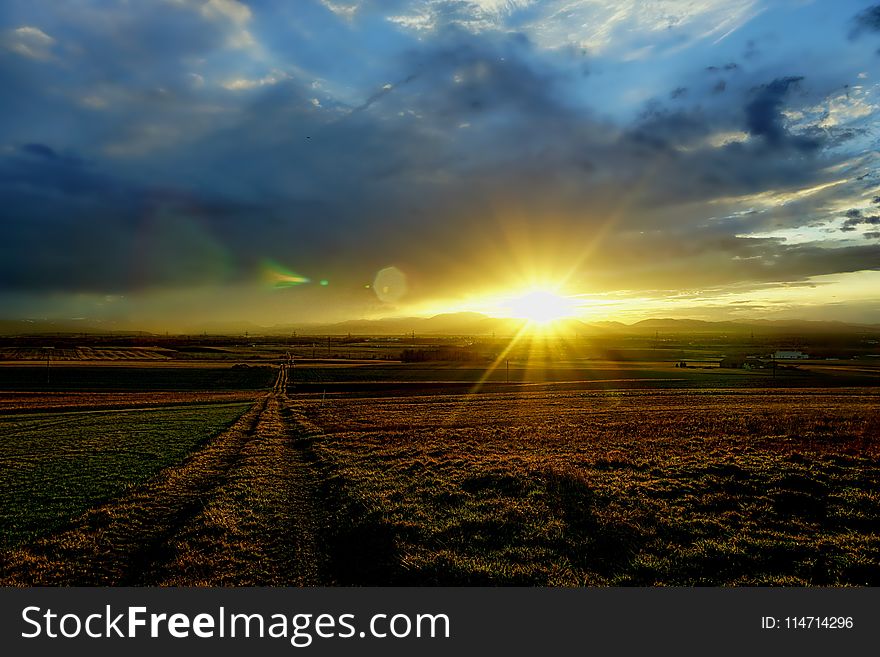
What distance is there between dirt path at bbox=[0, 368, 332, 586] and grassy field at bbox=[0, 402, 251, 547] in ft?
4.05

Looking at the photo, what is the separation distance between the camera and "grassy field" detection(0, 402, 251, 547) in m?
14.1

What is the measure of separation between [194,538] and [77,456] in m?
15.5

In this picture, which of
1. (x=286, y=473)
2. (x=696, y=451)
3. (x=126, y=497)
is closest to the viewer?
(x=126, y=497)

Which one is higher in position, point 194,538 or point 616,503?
point 194,538

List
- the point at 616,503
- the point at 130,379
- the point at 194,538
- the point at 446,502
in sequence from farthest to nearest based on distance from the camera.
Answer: the point at 130,379
the point at 446,502
the point at 616,503
the point at 194,538

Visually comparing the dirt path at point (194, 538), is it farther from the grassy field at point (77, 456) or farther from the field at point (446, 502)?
the grassy field at point (77, 456)

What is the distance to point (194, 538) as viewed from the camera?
11.5 meters

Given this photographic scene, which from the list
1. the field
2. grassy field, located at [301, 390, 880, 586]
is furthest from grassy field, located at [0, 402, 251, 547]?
grassy field, located at [301, 390, 880, 586]

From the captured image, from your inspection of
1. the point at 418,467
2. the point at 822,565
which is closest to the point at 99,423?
the point at 418,467

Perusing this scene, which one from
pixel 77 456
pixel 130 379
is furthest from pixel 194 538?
pixel 130 379

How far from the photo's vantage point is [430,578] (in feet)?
30.9

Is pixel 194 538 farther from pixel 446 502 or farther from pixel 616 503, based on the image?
pixel 616 503

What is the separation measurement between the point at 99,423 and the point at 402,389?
135 ft

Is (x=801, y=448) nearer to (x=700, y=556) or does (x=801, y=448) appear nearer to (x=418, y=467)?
(x=700, y=556)
